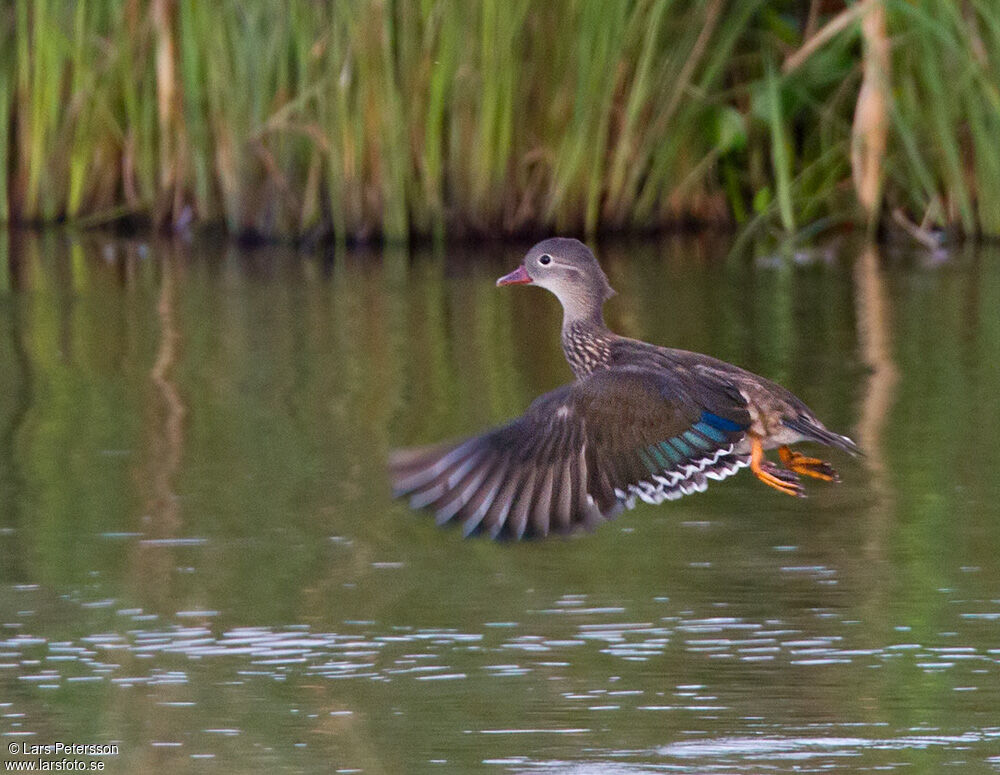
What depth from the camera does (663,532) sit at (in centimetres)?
513

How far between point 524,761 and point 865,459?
2.62 metres

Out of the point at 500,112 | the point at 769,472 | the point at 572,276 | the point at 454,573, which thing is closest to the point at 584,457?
the point at 769,472

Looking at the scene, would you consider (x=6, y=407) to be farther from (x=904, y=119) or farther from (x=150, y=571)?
(x=904, y=119)

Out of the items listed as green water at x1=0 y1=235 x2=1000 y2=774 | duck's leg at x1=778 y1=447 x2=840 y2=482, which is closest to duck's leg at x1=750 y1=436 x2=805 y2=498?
duck's leg at x1=778 y1=447 x2=840 y2=482

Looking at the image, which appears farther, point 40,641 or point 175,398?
point 175,398

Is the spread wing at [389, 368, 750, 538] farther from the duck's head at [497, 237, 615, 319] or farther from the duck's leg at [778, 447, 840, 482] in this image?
the duck's head at [497, 237, 615, 319]

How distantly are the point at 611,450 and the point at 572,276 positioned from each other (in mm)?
1033

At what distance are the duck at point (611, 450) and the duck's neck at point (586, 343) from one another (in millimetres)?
114

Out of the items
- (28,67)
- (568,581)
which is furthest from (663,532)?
(28,67)

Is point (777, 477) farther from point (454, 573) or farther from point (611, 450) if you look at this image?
point (454, 573)

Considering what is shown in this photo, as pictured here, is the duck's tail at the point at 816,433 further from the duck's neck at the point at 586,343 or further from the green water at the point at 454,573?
the duck's neck at the point at 586,343

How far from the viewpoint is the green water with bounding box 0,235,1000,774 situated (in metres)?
3.62

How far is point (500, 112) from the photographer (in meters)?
9.80

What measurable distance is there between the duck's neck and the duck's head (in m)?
0.03
